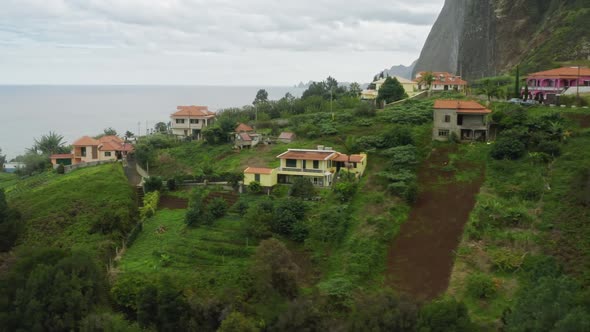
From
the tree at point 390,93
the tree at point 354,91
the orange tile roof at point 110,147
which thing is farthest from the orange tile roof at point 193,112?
the tree at point 354,91

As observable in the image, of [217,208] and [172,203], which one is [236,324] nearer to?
[217,208]

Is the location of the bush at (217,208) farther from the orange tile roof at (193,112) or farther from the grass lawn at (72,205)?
the orange tile roof at (193,112)

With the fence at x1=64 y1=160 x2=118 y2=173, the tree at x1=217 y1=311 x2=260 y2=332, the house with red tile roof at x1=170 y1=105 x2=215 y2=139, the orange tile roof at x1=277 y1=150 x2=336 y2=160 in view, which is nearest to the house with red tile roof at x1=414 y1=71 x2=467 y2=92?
the house with red tile roof at x1=170 y1=105 x2=215 y2=139

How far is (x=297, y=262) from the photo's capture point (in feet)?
90.8

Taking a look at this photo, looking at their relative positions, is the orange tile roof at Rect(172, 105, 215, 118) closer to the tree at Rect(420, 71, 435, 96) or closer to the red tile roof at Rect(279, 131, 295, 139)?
the red tile roof at Rect(279, 131, 295, 139)

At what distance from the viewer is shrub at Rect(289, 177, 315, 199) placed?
110 feet

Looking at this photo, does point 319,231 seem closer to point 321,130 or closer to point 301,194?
point 301,194

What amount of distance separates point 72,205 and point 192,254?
1039 centimetres

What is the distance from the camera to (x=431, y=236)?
1150 inches

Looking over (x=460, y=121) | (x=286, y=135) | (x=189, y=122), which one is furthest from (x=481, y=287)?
(x=189, y=122)

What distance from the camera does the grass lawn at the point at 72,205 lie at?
30766 millimetres

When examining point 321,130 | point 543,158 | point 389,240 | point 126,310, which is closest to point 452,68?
point 321,130

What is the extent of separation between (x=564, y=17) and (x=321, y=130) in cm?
3704

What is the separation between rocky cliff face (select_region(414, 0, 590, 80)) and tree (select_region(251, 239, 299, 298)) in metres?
44.8
